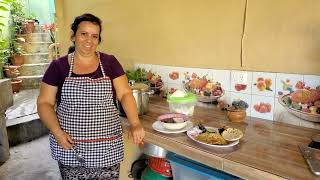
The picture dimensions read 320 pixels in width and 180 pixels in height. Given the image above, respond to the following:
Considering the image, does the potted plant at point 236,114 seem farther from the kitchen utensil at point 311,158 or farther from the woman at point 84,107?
the woman at point 84,107

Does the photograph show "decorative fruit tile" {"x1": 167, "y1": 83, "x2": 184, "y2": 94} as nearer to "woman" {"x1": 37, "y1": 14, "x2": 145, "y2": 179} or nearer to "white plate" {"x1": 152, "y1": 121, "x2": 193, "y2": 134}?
"white plate" {"x1": 152, "y1": 121, "x2": 193, "y2": 134}

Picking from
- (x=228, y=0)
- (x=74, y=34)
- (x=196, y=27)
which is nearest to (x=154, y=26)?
(x=196, y=27)

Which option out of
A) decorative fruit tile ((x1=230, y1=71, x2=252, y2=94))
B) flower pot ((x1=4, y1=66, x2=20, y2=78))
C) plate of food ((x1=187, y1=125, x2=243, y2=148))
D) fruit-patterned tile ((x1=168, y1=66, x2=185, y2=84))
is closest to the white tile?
fruit-patterned tile ((x1=168, y1=66, x2=185, y2=84))

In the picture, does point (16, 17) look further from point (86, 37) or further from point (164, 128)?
point (164, 128)

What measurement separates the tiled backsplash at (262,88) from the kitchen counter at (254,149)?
0.16 ft

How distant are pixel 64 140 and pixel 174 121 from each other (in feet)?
1.75

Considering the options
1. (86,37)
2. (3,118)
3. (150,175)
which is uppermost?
(86,37)

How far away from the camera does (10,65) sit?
502 centimetres

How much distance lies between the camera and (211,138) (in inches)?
47.2

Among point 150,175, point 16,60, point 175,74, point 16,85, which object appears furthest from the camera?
point 16,60

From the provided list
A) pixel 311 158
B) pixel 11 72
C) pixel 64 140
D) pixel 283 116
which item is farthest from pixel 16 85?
pixel 311 158

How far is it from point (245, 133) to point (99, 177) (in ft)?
2.44

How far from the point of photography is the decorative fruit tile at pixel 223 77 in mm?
1656

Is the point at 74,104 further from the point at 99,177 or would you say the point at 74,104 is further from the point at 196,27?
the point at 196,27
